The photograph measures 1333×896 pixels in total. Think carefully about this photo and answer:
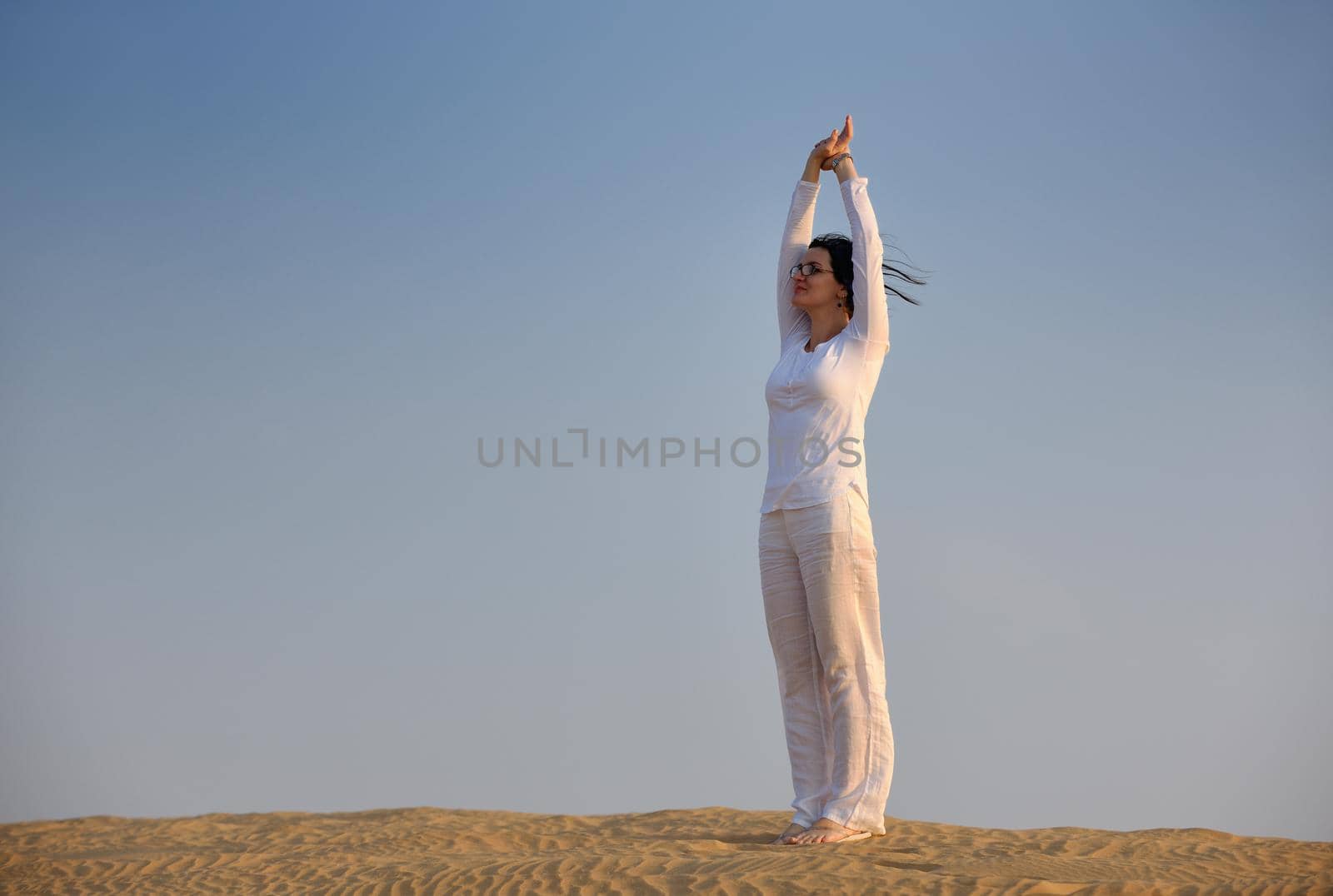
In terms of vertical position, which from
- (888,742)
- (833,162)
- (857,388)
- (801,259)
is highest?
(833,162)

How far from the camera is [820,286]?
17.6ft

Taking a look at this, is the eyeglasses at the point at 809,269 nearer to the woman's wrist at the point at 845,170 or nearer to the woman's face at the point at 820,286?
the woman's face at the point at 820,286

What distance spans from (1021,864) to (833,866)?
3.33ft

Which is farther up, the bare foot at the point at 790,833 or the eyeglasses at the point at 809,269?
the eyeglasses at the point at 809,269

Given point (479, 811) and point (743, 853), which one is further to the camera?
point (479, 811)

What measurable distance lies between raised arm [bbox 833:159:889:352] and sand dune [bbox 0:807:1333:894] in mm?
2357

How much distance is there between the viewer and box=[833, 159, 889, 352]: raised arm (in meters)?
5.12

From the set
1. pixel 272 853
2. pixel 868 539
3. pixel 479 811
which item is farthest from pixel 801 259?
pixel 479 811

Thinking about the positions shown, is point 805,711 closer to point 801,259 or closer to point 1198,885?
point 1198,885

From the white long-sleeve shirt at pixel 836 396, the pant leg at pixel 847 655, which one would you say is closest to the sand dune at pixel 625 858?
the pant leg at pixel 847 655

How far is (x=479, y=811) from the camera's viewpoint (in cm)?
845

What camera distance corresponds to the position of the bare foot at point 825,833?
492 cm

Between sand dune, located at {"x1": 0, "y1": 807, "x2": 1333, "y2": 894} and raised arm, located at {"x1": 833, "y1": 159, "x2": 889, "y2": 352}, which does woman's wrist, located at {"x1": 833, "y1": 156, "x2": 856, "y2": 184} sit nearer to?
raised arm, located at {"x1": 833, "y1": 159, "x2": 889, "y2": 352}

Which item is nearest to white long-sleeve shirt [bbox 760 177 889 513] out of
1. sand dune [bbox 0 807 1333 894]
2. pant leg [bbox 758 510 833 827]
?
pant leg [bbox 758 510 833 827]
